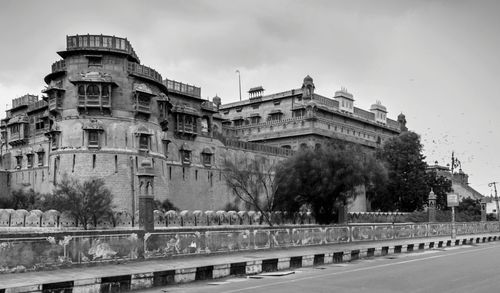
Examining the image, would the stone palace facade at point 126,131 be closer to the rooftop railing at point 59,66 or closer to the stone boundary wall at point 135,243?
the rooftop railing at point 59,66

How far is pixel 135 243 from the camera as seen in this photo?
15289mm

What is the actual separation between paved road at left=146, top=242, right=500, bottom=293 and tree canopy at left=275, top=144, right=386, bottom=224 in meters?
16.7

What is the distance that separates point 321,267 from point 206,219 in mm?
29253

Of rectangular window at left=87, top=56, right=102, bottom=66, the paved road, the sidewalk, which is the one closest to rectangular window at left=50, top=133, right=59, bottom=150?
rectangular window at left=87, top=56, right=102, bottom=66

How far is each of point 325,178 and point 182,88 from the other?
29124 mm

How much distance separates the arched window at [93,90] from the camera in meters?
44.2

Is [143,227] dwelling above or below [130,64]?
below

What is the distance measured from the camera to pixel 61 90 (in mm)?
45000

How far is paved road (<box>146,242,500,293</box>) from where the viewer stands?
11406mm

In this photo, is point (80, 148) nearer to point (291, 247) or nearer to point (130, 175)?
point (130, 175)

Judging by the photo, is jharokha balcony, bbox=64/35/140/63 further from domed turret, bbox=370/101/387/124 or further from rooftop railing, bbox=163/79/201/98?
domed turret, bbox=370/101/387/124

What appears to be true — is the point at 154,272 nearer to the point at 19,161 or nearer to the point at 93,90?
the point at 93,90

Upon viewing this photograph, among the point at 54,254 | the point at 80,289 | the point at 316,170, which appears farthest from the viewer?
the point at 316,170

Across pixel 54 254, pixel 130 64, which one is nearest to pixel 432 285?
pixel 54 254
